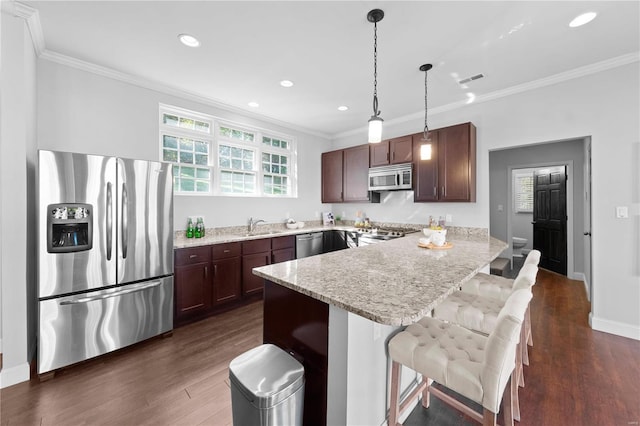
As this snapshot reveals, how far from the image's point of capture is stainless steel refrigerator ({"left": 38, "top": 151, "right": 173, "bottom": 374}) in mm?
1971

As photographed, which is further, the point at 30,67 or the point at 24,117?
the point at 30,67

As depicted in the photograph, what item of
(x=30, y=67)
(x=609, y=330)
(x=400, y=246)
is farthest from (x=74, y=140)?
(x=609, y=330)

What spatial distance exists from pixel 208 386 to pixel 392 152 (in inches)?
148

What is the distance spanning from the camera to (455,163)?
346 centimetres

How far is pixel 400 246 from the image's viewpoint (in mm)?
2418

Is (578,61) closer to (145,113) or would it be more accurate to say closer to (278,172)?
(278,172)

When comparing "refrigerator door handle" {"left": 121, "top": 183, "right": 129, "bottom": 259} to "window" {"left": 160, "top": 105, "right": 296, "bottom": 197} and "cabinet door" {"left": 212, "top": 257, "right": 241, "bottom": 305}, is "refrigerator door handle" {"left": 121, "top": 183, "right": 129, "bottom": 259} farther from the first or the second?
"window" {"left": 160, "top": 105, "right": 296, "bottom": 197}

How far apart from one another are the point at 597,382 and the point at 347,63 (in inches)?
134

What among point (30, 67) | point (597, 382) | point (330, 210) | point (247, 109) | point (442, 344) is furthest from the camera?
point (330, 210)

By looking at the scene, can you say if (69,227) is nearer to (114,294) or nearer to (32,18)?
(114,294)

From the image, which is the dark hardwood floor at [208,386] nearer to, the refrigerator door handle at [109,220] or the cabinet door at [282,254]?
the refrigerator door handle at [109,220]

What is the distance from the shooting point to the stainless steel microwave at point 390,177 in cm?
394

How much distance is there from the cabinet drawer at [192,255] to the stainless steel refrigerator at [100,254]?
0.57 feet

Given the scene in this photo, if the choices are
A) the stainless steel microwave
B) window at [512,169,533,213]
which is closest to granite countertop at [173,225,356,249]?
the stainless steel microwave
